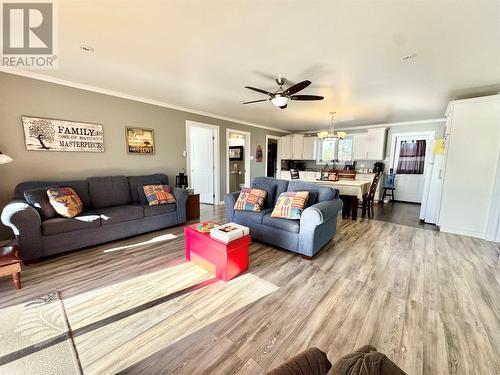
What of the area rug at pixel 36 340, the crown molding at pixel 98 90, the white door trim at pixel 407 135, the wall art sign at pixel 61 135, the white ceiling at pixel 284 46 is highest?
the white ceiling at pixel 284 46

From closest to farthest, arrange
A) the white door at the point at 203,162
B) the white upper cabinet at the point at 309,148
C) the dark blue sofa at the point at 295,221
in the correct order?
the dark blue sofa at the point at 295,221 < the white door at the point at 203,162 < the white upper cabinet at the point at 309,148

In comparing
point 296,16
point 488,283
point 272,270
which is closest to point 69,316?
point 272,270

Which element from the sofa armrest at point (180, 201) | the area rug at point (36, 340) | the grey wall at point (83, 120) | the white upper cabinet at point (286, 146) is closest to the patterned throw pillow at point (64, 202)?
the grey wall at point (83, 120)

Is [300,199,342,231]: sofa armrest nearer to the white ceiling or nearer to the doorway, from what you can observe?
the white ceiling

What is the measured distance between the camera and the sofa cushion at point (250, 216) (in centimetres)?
314

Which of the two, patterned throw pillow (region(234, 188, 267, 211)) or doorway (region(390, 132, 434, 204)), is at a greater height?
doorway (region(390, 132, 434, 204))

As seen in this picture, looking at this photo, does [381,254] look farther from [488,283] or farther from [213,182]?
[213,182]

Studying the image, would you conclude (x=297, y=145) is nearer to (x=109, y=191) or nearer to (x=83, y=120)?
(x=109, y=191)

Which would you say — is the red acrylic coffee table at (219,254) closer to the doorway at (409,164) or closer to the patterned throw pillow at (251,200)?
the patterned throw pillow at (251,200)

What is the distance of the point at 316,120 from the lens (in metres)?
5.97

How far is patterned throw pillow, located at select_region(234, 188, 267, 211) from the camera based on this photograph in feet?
10.8

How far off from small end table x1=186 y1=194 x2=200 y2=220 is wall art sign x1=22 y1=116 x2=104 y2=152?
1.77 m

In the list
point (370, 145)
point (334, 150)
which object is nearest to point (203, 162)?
point (334, 150)

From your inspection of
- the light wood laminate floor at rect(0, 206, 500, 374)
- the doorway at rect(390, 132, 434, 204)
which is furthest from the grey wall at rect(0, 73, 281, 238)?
the doorway at rect(390, 132, 434, 204)
